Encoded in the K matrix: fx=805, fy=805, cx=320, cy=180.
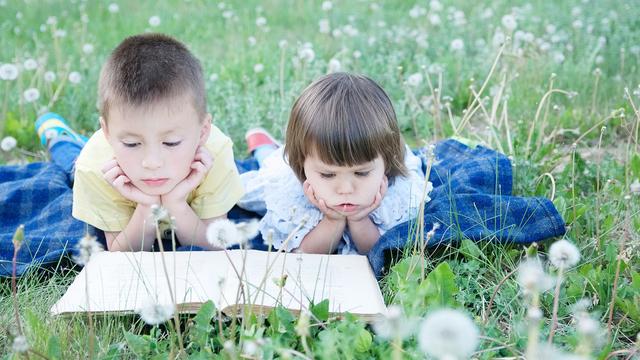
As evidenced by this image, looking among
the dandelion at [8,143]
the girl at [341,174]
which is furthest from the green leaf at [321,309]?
the dandelion at [8,143]

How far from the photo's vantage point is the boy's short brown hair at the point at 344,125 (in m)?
2.46

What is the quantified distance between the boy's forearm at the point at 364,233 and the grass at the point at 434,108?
0.28m

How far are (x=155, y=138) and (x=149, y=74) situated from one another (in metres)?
0.21

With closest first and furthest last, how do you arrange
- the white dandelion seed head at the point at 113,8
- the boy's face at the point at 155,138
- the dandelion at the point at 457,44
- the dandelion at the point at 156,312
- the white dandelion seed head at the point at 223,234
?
the dandelion at the point at 156,312 → the white dandelion seed head at the point at 223,234 → the boy's face at the point at 155,138 → the dandelion at the point at 457,44 → the white dandelion seed head at the point at 113,8

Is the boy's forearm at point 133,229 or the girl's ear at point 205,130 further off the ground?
the girl's ear at point 205,130

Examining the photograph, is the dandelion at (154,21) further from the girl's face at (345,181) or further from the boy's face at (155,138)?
the girl's face at (345,181)

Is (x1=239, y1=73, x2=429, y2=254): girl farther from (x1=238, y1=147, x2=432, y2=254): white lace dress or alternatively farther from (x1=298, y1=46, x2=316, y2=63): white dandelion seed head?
(x1=298, y1=46, x2=316, y2=63): white dandelion seed head

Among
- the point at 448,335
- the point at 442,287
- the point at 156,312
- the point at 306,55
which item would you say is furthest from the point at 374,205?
the point at 306,55

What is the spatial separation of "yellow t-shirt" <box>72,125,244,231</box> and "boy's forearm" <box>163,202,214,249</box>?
5cm

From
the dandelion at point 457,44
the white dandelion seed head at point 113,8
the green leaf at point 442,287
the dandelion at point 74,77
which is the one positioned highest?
the white dandelion seed head at point 113,8

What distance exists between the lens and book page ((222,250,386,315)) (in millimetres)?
2109

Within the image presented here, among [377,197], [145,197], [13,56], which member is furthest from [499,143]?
[13,56]

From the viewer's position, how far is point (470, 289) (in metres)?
2.32

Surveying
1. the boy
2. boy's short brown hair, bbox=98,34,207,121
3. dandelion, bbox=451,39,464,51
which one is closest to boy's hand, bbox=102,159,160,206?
the boy
